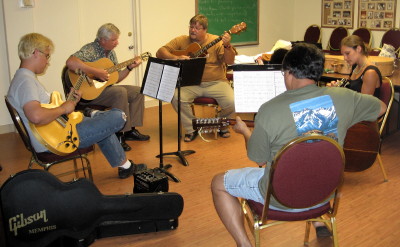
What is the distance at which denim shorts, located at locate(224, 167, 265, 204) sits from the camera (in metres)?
2.39

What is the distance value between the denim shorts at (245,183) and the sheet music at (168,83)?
1.39m

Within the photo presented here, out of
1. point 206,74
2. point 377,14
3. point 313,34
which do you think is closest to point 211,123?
point 206,74

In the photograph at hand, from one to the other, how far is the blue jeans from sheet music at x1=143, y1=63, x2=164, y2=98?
0.32 m

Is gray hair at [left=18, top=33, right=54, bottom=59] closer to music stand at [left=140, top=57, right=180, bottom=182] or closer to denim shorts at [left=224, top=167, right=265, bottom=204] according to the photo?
music stand at [left=140, top=57, right=180, bottom=182]

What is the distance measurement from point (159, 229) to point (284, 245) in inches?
31.8

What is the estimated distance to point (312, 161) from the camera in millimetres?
2137

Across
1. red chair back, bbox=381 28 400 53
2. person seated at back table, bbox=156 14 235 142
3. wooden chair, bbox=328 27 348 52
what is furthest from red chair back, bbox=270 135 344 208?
wooden chair, bbox=328 27 348 52

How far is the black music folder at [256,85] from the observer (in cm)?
308

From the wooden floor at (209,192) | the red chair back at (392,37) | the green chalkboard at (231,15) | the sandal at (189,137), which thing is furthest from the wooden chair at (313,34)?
the sandal at (189,137)

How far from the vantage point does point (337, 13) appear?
8102mm

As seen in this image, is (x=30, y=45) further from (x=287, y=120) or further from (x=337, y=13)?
(x=337, y=13)

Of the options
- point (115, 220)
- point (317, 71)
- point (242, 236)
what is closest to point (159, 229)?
point (115, 220)

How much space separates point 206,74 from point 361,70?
1826mm

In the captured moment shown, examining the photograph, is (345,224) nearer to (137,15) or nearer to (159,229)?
(159,229)
